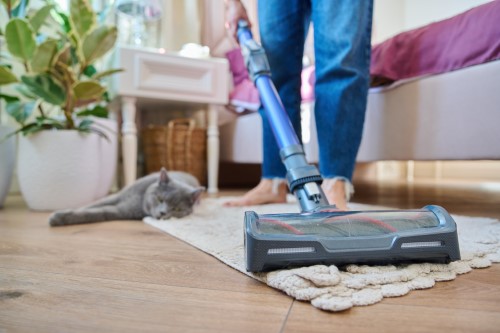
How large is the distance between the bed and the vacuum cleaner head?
0.57 metres

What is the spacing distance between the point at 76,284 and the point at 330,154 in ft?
1.96

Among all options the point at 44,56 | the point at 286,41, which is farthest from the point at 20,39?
the point at 286,41

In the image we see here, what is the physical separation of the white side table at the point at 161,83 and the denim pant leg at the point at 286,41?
753 mm

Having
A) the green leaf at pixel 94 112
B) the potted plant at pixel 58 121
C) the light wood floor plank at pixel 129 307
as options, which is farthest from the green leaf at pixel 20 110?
the light wood floor plank at pixel 129 307

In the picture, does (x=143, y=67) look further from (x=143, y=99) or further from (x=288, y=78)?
(x=288, y=78)

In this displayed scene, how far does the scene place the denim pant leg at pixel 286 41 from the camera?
3.36 feet

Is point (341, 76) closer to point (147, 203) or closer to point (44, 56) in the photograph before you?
point (147, 203)

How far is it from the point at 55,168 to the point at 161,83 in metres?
0.66

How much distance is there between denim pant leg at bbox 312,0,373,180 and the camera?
2.72ft

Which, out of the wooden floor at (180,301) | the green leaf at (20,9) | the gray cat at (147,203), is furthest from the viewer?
the green leaf at (20,9)

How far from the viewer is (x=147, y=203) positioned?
3.47ft

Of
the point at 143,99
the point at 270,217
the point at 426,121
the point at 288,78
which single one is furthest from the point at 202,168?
the point at 270,217

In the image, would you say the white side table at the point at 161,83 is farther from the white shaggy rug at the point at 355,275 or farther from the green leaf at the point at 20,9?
the white shaggy rug at the point at 355,275

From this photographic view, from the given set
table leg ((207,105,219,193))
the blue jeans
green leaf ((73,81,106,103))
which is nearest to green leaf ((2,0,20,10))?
green leaf ((73,81,106,103))
